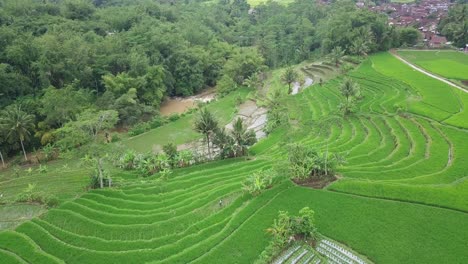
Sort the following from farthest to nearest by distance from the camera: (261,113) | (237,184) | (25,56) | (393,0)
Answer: (393,0) < (261,113) < (25,56) < (237,184)

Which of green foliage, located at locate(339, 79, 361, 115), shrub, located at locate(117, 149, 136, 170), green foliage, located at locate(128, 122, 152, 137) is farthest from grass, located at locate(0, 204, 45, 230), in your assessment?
green foliage, located at locate(339, 79, 361, 115)

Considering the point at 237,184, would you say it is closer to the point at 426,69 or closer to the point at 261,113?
the point at 261,113

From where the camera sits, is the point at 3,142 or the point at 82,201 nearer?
the point at 82,201

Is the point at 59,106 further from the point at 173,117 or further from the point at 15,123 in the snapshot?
the point at 173,117

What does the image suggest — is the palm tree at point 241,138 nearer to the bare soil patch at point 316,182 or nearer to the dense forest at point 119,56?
the bare soil patch at point 316,182

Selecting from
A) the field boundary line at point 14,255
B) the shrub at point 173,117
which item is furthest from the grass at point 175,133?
the field boundary line at point 14,255

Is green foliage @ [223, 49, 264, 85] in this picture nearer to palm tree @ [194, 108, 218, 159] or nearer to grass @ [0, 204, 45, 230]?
palm tree @ [194, 108, 218, 159]

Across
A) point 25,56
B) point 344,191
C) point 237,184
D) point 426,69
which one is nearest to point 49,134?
point 25,56
